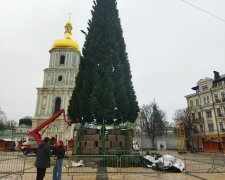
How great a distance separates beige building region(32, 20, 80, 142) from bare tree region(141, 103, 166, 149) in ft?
70.4

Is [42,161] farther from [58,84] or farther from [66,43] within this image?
[66,43]

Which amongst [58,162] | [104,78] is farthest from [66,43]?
[58,162]

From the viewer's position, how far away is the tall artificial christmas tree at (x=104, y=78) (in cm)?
1694

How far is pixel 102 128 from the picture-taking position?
637 inches

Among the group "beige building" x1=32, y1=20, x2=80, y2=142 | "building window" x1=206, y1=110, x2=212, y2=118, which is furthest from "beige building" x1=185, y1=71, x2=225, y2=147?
"beige building" x1=32, y1=20, x2=80, y2=142

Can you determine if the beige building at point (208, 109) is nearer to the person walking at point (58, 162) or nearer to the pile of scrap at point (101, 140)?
the pile of scrap at point (101, 140)

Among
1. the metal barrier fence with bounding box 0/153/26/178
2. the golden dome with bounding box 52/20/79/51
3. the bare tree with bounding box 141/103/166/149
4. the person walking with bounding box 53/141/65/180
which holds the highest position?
the golden dome with bounding box 52/20/79/51

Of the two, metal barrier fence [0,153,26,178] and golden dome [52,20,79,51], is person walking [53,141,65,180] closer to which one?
metal barrier fence [0,153,26,178]

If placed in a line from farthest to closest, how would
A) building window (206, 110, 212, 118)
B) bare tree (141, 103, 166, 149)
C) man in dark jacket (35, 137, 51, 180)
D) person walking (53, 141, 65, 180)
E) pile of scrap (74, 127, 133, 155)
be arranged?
bare tree (141, 103, 166, 149) < building window (206, 110, 212, 118) < pile of scrap (74, 127, 133, 155) < person walking (53, 141, 65, 180) < man in dark jacket (35, 137, 51, 180)

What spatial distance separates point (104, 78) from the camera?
17.8 metres

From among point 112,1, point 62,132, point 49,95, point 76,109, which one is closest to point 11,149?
point 62,132

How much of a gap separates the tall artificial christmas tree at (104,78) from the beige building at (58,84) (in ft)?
79.7

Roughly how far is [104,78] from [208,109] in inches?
1399

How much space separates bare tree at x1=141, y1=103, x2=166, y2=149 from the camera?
50906 mm
